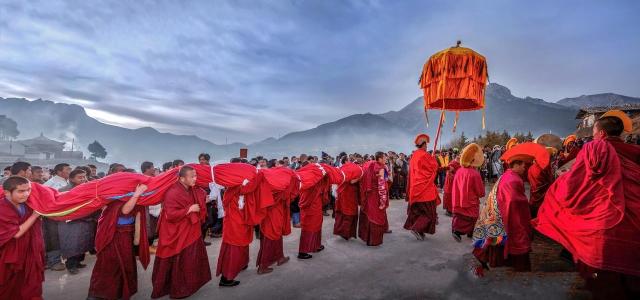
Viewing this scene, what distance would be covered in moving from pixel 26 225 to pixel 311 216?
3945 mm

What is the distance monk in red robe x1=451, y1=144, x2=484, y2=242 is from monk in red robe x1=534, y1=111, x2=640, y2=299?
2.61 meters

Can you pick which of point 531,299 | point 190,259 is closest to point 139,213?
point 190,259

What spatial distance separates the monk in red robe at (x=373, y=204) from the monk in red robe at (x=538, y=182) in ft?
9.27

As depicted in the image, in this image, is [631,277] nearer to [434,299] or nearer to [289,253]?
[434,299]

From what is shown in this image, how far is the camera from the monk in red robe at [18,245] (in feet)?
11.0

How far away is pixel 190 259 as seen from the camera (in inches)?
166

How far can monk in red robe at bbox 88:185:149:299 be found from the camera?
155 inches

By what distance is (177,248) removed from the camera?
4.10 metres

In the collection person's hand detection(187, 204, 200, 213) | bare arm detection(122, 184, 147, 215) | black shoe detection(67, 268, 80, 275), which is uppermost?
bare arm detection(122, 184, 147, 215)

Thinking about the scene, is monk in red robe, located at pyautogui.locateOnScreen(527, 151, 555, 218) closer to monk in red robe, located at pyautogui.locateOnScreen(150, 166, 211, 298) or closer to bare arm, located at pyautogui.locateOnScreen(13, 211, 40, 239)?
monk in red robe, located at pyautogui.locateOnScreen(150, 166, 211, 298)

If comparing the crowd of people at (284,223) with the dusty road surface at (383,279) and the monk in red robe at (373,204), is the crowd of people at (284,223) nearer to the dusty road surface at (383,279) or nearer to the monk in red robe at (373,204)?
the monk in red robe at (373,204)

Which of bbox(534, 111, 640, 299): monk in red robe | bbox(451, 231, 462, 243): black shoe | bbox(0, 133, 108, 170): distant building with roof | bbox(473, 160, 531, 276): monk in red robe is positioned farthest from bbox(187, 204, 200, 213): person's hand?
bbox(0, 133, 108, 170): distant building with roof

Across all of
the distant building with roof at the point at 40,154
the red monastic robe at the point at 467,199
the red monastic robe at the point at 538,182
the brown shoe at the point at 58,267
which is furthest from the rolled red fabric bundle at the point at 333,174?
the distant building with roof at the point at 40,154

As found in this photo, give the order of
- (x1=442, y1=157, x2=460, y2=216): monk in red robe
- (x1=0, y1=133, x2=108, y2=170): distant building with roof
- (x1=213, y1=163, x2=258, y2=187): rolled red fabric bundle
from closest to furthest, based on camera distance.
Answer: (x1=213, y1=163, x2=258, y2=187): rolled red fabric bundle
(x1=442, y1=157, x2=460, y2=216): monk in red robe
(x1=0, y1=133, x2=108, y2=170): distant building with roof
